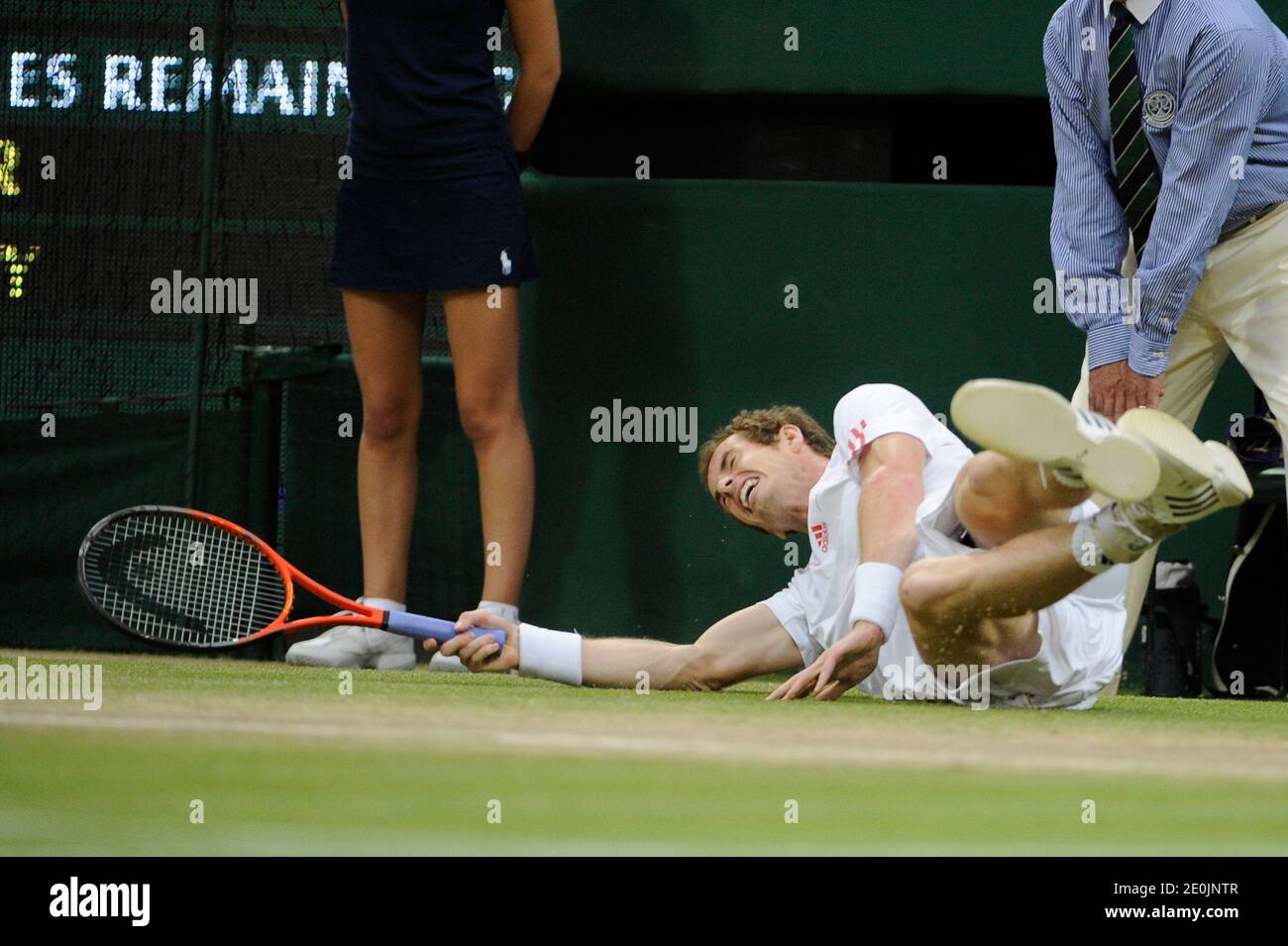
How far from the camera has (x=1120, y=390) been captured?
3385 mm

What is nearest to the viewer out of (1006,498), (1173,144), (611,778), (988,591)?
(611,778)

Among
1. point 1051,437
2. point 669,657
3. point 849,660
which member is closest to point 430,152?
point 669,657

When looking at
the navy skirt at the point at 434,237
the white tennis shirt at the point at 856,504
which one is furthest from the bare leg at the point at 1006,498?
the navy skirt at the point at 434,237

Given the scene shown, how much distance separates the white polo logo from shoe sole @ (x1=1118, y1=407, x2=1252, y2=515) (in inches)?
43.1

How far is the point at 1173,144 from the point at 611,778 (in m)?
1.91

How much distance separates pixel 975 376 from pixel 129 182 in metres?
2.50

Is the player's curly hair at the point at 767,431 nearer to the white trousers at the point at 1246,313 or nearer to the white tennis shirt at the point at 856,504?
Result: the white tennis shirt at the point at 856,504

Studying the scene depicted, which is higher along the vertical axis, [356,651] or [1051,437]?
[1051,437]

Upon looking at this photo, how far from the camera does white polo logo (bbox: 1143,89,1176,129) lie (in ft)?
11.1

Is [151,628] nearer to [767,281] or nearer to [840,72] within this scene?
[767,281]

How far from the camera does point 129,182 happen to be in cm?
505

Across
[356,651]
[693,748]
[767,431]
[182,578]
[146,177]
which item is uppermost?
[146,177]

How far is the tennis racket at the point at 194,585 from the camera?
3139mm

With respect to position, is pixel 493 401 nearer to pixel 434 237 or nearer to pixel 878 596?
pixel 434 237
